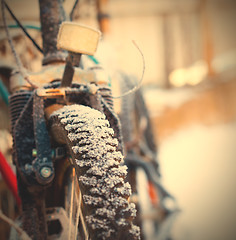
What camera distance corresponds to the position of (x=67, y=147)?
2.34ft

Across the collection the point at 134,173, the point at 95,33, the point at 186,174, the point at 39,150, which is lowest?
the point at 186,174

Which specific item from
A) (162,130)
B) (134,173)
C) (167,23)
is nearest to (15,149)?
(134,173)

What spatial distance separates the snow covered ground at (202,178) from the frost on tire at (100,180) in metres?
1.31

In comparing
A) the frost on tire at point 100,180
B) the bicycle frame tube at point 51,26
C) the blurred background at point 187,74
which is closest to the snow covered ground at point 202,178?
the blurred background at point 187,74

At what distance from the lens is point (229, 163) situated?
11.5 ft

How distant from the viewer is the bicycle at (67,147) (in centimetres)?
48

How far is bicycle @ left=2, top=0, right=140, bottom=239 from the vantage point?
0.48m

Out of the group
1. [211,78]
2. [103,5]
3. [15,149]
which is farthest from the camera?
[211,78]

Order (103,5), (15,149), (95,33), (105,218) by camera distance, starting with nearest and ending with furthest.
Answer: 1. (105,218)
2. (95,33)
3. (15,149)
4. (103,5)

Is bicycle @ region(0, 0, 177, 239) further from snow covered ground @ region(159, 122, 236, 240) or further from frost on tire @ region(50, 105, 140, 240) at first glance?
snow covered ground @ region(159, 122, 236, 240)

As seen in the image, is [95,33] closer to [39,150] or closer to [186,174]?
[39,150]

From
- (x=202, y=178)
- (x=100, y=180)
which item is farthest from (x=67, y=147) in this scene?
(x=202, y=178)

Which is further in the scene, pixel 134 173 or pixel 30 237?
pixel 134 173

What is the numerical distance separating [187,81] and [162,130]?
58.8 inches
